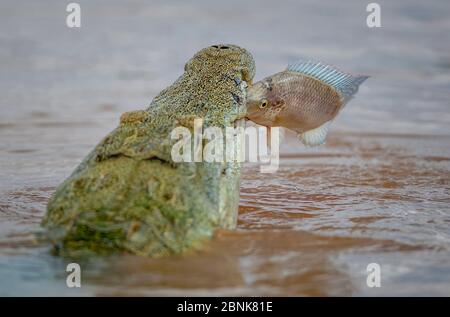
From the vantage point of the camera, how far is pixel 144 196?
426 cm

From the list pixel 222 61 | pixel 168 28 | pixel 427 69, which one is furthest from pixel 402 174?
pixel 168 28

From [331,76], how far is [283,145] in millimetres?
A: 2503

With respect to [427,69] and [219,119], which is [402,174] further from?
[427,69]

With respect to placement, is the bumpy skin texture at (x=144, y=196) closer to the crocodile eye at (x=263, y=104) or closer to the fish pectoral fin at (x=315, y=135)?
the crocodile eye at (x=263, y=104)

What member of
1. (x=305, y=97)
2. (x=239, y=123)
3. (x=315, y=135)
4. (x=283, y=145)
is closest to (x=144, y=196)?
(x=239, y=123)

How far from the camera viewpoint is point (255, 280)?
4355 mm

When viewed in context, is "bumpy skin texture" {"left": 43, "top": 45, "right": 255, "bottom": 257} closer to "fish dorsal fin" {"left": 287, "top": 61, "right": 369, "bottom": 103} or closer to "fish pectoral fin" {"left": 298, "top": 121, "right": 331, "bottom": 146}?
"fish dorsal fin" {"left": 287, "top": 61, "right": 369, "bottom": 103}

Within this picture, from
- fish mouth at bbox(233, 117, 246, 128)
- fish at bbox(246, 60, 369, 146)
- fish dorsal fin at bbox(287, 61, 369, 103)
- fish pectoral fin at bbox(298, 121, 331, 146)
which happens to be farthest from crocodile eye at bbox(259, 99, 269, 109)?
fish pectoral fin at bbox(298, 121, 331, 146)

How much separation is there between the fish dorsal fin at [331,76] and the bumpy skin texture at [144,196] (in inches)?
38.9

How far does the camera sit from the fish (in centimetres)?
541

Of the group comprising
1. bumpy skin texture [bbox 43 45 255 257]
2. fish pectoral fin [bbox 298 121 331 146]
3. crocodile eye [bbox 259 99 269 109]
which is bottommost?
bumpy skin texture [bbox 43 45 255 257]

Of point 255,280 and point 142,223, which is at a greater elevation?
point 142,223

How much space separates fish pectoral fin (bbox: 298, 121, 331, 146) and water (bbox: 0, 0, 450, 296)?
0.45m
